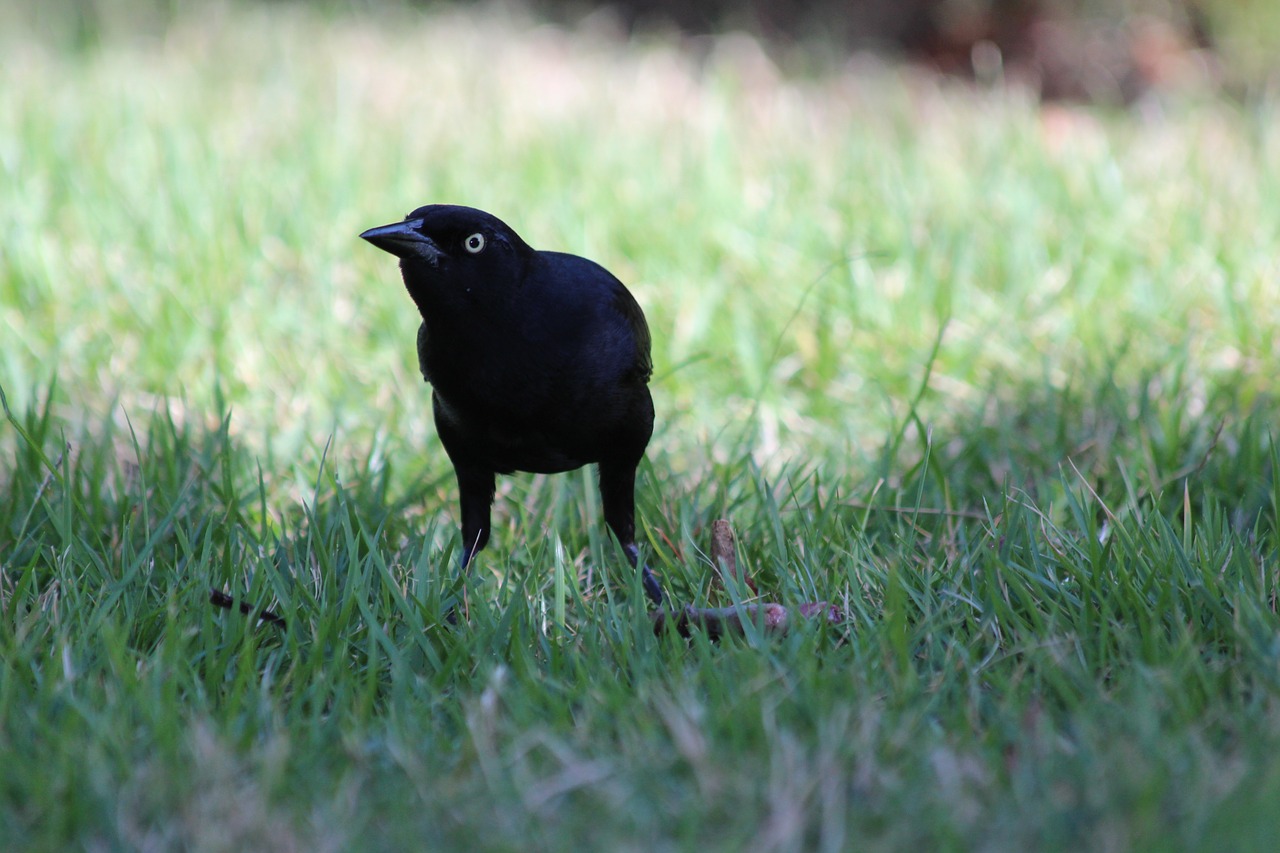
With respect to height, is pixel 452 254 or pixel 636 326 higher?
pixel 452 254

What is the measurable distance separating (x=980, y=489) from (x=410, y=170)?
3.46 m

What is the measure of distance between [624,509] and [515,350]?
0.58 metres

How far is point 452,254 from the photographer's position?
284 centimetres

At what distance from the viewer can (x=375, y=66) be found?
25.8 ft

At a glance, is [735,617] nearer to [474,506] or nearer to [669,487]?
[474,506]

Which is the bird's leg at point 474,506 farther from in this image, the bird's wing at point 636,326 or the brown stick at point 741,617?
the brown stick at point 741,617

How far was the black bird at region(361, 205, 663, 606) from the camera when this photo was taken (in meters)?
2.83

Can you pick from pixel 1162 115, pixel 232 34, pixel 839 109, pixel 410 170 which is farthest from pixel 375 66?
pixel 1162 115

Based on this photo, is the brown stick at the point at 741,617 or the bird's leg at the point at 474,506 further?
the bird's leg at the point at 474,506

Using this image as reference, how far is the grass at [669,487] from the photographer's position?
2109 millimetres

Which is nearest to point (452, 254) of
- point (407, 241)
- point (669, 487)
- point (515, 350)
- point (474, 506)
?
point (407, 241)

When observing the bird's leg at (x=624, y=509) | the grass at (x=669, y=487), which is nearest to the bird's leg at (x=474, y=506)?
the grass at (x=669, y=487)

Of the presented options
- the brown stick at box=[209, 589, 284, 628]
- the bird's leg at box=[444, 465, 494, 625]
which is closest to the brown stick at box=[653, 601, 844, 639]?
the bird's leg at box=[444, 465, 494, 625]

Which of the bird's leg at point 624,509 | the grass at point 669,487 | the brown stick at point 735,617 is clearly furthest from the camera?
the bird's leg at point 624,509
